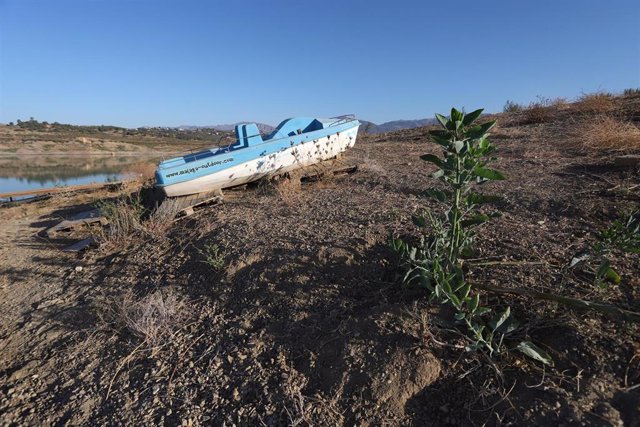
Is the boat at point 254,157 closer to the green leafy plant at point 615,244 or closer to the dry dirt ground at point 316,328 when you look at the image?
the dry dirt ground at point 316,328

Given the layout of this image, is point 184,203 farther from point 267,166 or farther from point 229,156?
point 267,166

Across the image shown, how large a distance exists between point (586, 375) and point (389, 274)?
1.45m

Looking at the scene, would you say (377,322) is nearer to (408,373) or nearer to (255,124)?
(408,373)

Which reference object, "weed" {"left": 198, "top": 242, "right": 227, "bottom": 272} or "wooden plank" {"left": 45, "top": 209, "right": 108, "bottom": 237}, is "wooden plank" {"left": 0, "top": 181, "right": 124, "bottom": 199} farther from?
"weed" {"left": 198, "top": 242, "right": 227, "bottom": 272}

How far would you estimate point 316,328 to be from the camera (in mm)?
2664

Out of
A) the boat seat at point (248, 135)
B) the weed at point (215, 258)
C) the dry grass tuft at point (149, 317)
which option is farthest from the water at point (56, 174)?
the dry grass tuft at point (149, 317)

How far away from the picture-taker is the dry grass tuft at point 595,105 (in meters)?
10.2

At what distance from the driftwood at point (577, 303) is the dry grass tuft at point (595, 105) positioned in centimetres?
1072

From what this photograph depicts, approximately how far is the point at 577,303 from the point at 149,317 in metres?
3.11

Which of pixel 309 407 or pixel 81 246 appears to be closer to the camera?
pixel 309 407

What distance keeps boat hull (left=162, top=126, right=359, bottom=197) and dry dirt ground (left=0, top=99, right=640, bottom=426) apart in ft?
4.92

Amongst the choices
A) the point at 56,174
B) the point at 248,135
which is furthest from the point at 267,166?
the point at 56,174

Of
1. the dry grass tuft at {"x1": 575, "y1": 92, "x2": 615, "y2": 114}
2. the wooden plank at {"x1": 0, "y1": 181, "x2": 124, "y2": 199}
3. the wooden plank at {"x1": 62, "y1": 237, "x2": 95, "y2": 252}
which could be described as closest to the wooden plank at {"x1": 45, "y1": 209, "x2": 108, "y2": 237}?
the wooden plank at {"x1": 62, "y1": 237, "x2": 95, "y2": 252}

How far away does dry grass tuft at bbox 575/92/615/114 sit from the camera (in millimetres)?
10164
